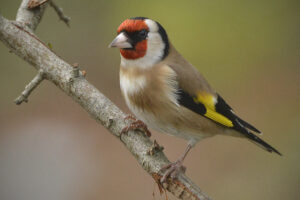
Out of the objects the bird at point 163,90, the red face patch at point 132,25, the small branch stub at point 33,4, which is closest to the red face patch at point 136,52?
the bird at point 163,90

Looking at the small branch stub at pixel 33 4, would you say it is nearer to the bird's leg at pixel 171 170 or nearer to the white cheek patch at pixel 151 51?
the white cheek patch at pixel 151 51

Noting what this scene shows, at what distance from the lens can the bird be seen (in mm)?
3217

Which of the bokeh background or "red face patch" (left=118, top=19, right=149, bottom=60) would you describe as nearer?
"red face patch" (left=118, top=19, right=149, bottom=60)

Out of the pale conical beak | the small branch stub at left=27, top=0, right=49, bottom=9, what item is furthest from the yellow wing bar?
the small branch stub at left=27, top=0, right=49, bottom=9

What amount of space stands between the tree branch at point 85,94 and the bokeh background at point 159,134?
281cm

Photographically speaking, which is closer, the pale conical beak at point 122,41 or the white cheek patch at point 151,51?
the pale conical beak at point 122,41

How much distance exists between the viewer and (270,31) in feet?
23.4

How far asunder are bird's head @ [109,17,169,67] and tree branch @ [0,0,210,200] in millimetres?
433

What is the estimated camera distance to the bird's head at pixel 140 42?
3.25 meters

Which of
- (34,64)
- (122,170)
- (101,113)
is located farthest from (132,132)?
(122,170)

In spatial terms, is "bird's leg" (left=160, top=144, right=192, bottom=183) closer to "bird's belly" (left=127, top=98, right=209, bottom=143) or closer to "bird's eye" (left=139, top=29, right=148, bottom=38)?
"bird's belly" (left=127, top=98, right=209, bottom=143)

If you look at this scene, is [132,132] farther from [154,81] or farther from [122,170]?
[122,170]

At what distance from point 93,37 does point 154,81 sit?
4.61 meters

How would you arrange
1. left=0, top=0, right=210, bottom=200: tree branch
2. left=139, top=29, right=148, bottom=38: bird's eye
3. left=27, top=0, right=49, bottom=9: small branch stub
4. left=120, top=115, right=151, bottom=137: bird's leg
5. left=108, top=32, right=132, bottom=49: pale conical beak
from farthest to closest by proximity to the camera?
A: left=27, top=0, right=49, bottom=9: small branch stub → left=139, top=29, right=148, bottom=38: bird's eye → left=108, top=32, right=132, bottom=49: pale conical beak → left=120, top=115, right=151, bottom=137: bird's leg → left=0, top=0, right=210, bottom=200: tree branch
